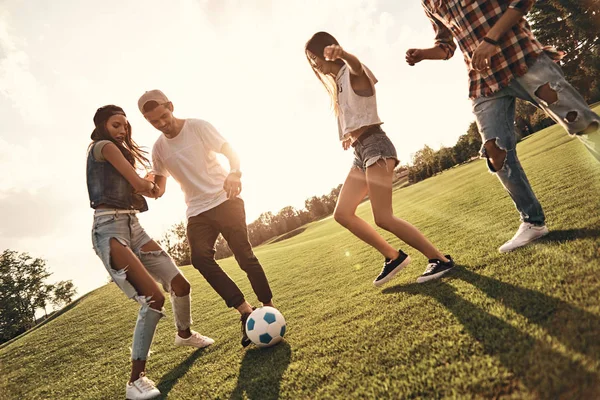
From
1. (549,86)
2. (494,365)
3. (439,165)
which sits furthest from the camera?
(439,165)

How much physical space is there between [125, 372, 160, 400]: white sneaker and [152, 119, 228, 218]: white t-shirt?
5.57 ft

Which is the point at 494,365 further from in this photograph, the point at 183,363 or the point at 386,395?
the point at 183,363

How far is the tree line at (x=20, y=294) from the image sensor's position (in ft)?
147

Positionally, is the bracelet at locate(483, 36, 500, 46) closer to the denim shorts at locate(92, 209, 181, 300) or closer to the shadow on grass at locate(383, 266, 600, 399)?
the shadow on grass at locate(383, 266, 600, 399)

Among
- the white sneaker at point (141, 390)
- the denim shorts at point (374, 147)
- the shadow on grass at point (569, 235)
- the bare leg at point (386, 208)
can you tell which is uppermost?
the denim shorts at point (374, 147)

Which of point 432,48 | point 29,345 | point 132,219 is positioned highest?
point 432,48

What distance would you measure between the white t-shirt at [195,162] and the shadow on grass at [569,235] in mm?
3232

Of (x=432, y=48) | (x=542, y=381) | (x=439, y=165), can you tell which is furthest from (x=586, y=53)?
(x=542, y=381)

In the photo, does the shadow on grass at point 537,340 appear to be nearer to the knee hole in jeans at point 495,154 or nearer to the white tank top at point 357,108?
the knee hole in jeans at point 495,154

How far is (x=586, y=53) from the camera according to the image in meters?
41.0

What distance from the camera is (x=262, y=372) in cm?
262

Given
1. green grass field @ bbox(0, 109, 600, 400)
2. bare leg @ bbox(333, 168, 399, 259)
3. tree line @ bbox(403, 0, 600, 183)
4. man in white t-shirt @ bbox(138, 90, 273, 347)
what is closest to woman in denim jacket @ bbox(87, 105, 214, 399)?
green grass field @ bbox(0, 109, 600, 400)

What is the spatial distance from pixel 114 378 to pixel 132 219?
6.56 feet

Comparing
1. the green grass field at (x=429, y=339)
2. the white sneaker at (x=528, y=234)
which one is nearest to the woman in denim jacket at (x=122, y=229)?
the green grass field at (x=429, y=339)
